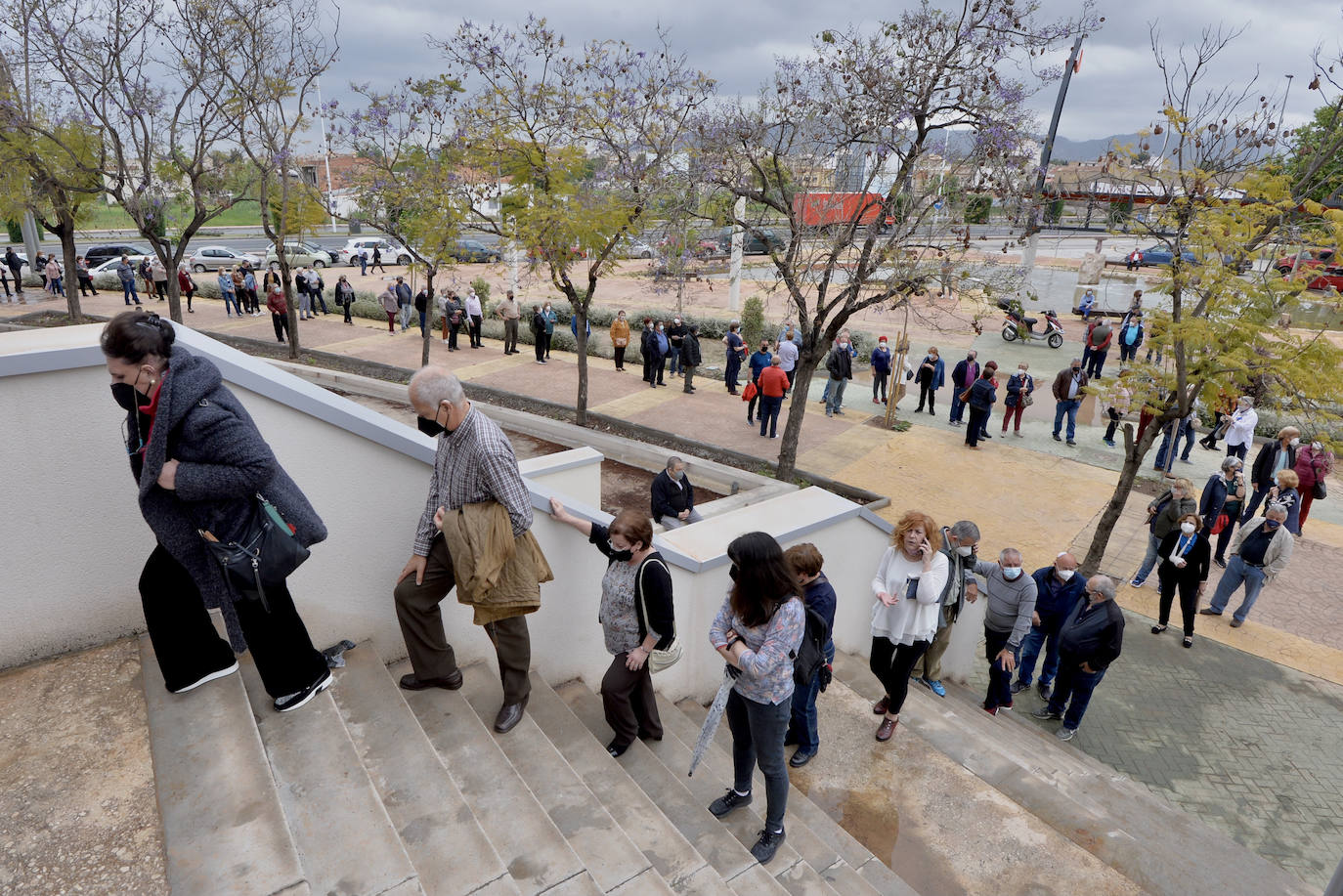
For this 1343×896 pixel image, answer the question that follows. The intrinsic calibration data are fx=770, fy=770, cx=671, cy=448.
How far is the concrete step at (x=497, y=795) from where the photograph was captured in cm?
284

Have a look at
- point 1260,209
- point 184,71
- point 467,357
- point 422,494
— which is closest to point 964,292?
point 1260,209

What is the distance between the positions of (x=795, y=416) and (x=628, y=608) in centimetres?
717

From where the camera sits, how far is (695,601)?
5008 millimetres

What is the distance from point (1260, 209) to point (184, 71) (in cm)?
1690

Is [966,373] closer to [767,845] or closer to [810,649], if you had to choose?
[810,649]

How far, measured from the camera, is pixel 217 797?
2.67m

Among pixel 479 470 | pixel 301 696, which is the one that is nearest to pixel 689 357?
pixel 479 470

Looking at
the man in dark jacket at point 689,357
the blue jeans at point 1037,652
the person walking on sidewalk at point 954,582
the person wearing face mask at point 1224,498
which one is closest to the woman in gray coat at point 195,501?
the person walking on sidewalk at point 954,582

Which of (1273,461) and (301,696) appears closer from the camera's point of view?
(301,696)

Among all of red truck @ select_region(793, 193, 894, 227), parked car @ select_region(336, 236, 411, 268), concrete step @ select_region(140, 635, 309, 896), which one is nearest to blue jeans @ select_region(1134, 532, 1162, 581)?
red truck @ select_region(793, 193, 894, 227)

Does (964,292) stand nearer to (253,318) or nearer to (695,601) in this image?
(695,601)

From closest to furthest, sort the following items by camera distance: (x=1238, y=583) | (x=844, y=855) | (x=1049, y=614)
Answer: (x=844, y=855) → (x=1049, y=614) → (x=1238, y=583)

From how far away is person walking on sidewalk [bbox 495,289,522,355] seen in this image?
18281 millimetres

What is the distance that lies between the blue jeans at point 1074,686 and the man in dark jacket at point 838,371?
8.72 meters
